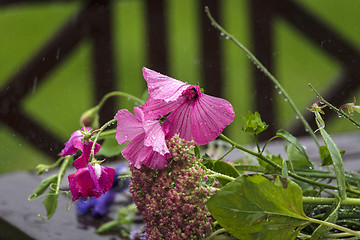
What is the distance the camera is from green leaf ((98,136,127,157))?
76cm

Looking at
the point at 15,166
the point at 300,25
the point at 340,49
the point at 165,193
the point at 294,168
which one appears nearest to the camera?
the point at 165,193

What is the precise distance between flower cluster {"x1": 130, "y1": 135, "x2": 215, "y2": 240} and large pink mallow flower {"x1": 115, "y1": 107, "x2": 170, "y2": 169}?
0.01 meters

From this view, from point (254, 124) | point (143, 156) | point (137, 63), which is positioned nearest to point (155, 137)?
point (143, 156)

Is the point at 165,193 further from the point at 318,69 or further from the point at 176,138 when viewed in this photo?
the point at 318,69

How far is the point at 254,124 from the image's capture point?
1.98 feet

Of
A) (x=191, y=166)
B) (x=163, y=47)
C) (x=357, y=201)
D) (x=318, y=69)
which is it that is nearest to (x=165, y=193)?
(x=191, y=166)

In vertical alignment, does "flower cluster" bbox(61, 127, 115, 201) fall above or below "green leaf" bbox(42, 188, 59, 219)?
above

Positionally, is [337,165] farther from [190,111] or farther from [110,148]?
[110,148]

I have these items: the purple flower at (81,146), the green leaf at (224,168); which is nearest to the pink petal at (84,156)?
the purple flower at (81,146)

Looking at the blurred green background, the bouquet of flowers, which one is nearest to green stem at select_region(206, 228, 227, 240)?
the bouquet of flowers

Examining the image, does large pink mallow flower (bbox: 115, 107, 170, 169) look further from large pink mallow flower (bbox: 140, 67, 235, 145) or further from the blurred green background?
the blurred green background

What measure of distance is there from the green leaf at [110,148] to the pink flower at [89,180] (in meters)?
0.21

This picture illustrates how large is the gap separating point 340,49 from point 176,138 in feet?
A: 8.44

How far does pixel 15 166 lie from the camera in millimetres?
3646
